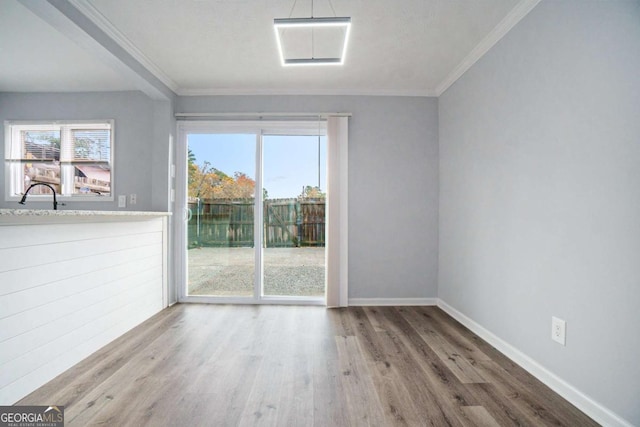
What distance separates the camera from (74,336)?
2113 millimetres

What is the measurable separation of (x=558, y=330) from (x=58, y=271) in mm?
3191

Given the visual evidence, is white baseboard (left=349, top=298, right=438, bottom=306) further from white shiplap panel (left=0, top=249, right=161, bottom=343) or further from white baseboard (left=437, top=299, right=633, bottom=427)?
white shiplap panel (left=0, top=249, right=161, bottom=343)

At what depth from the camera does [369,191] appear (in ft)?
11.5

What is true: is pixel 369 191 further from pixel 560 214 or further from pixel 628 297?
pixel 628 297

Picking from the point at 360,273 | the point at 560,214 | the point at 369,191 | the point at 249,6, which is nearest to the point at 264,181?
the point at 369,191

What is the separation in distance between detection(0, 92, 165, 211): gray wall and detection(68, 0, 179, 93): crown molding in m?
0.36

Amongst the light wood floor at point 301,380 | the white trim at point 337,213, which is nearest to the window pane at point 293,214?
the white trim at point 337,213

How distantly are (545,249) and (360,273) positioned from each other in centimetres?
191

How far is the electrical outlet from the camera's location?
69.7 inches

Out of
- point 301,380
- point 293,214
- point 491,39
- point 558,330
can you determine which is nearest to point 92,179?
point 293,214

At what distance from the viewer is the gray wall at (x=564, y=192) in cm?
143

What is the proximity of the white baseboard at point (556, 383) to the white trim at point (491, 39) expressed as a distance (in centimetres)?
236

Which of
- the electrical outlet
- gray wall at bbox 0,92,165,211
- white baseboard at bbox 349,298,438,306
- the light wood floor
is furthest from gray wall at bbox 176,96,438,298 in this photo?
the electrical outlet

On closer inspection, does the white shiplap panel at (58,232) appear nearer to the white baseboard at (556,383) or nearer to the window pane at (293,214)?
the window pane at (293,214)
